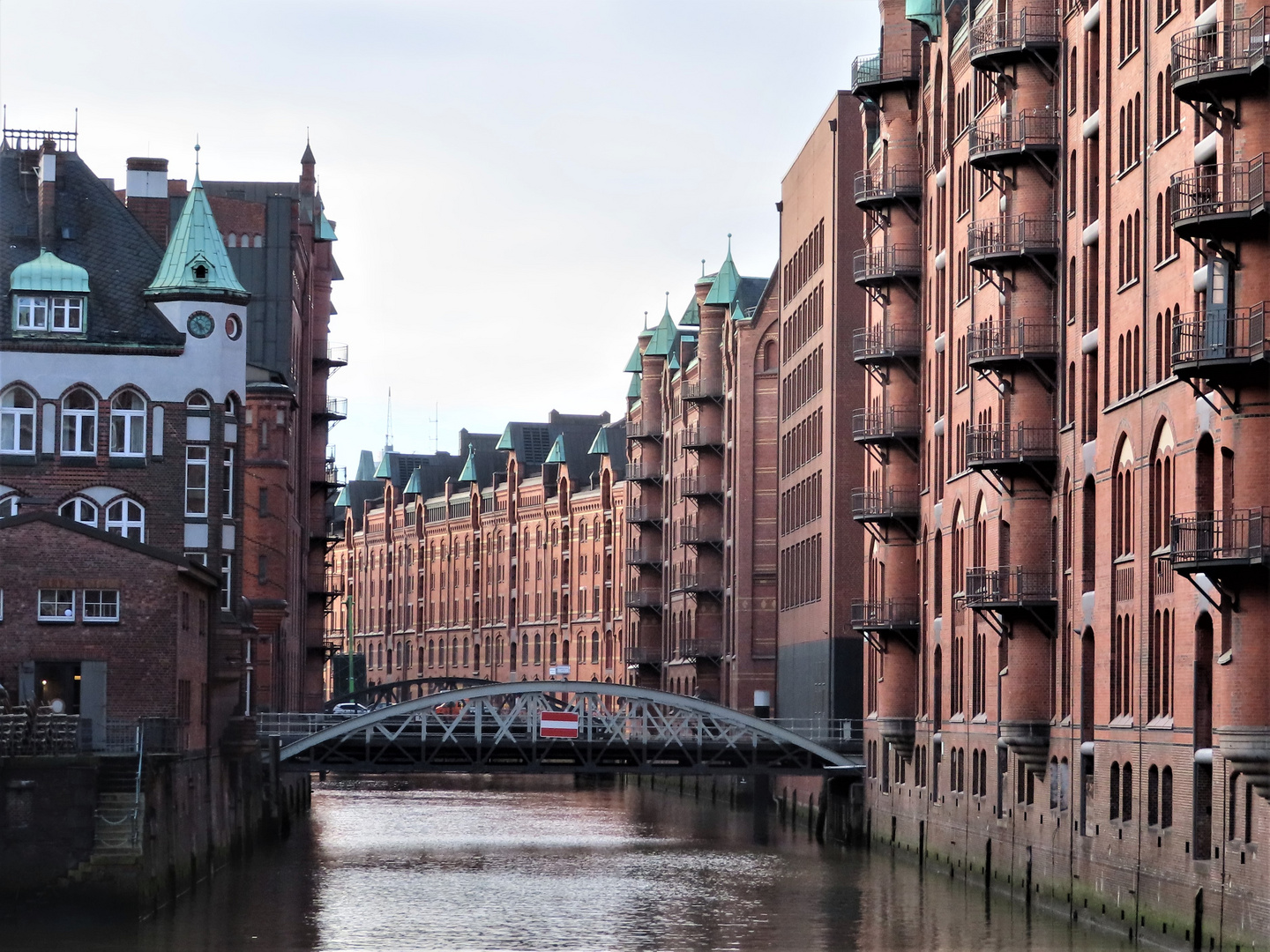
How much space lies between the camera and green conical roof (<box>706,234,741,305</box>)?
111m

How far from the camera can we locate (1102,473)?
157 feet

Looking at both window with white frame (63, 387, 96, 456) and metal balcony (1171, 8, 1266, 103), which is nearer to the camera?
metal balcony (1171, 8, 1266, 103)

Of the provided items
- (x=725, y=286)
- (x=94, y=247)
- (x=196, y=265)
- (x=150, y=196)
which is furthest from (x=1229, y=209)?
(x=725, y=286)

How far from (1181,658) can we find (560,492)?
122770 millimetres

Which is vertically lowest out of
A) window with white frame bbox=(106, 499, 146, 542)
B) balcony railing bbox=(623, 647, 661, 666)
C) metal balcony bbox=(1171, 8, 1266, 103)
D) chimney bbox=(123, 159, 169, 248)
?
balcony railing bbox=(623, 647, 661, 666)

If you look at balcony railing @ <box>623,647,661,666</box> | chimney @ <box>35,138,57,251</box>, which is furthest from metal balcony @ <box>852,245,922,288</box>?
balcony railing @ <box>623,647,661,666</box>

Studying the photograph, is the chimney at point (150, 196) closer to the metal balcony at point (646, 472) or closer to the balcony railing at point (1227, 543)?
the balcony railing at point (1227, 543)

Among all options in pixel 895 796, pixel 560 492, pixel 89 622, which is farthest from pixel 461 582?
pixel 89 622

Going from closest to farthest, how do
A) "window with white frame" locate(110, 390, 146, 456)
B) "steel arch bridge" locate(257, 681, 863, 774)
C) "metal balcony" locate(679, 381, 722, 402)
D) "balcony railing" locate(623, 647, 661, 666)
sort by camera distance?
"window with white frame" locate(110, 390, 146, 456) < "steel arch bridge" locate(257, 681, 863, 774) < "metal balcony" locate(679, 381, 722, 402) < "balcony railing" locate(623, 647, 661, 666)

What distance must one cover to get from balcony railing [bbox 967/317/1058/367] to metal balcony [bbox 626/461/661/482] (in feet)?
248

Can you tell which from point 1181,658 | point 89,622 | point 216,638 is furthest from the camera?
point 216,638

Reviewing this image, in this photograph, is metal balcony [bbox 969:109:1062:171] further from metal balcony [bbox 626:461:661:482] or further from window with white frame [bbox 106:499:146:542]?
metal balcony [bbox 626:461:661:482]

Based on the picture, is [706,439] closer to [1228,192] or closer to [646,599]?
[646,599]

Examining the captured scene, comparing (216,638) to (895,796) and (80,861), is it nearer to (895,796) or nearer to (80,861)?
(80,861)
